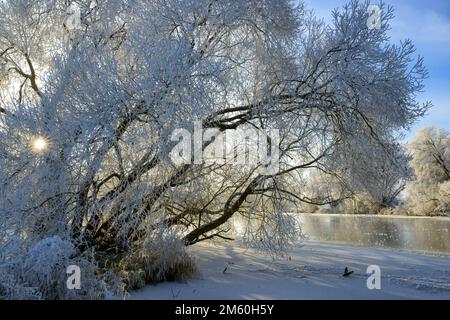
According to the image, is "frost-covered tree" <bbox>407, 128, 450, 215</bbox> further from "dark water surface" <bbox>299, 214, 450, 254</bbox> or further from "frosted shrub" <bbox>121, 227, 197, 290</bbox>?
"frosted shrub" <bbox>121, 227, 197, 290</bbox>

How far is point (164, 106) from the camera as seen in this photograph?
6.43 metres

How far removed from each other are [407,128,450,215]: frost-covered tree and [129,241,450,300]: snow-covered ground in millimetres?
15466

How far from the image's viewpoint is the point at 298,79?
8688 millimetres

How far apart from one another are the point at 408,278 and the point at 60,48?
820 centimetres

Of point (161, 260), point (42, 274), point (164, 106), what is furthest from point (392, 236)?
point (42, 274)

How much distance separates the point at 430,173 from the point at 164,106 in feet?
82.0

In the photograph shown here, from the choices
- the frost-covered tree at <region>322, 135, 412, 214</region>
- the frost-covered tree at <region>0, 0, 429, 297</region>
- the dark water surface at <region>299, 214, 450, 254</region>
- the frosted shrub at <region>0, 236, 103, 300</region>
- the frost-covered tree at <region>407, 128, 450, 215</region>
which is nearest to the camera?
the frosted shrub at <region>0, 236, 103, 300</region>

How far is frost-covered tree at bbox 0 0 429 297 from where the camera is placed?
21.3 ft

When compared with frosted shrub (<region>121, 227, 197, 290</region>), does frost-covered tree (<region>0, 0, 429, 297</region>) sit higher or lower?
higher

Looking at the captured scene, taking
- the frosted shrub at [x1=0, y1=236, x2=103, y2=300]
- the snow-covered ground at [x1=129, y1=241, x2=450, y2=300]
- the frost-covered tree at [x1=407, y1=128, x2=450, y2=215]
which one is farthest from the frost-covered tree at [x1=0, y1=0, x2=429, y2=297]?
the frost-covered tree at [x1=407, y1=128, x2=450, y2=215]

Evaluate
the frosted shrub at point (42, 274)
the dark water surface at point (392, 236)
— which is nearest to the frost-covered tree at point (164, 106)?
the frosted shrub at point (42, 274)
